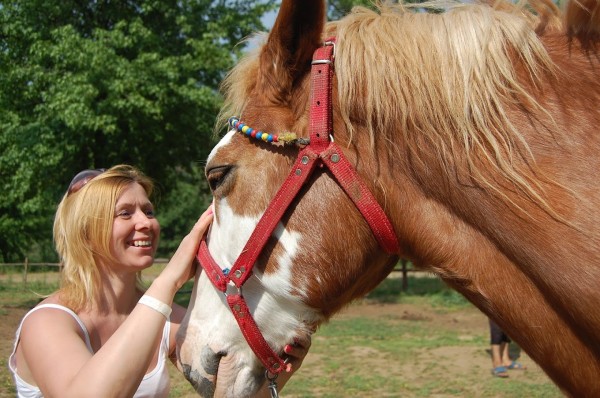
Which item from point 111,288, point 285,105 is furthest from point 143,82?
point 285,105

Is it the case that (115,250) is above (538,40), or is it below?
below

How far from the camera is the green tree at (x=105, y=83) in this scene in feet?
41.2

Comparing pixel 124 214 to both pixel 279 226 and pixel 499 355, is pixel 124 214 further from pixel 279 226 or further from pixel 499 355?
pixel 499 355

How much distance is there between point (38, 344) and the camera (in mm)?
2252

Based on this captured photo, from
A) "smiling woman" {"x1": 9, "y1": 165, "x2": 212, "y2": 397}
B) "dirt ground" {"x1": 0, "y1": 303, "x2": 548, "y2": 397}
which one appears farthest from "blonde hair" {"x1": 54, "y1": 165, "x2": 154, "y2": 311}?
"dirt ground" {"x1": 0, "y1": 303, "x2": 548, "y2": 397}

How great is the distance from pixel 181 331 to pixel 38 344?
0.57 m

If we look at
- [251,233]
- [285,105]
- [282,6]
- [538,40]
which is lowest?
[251,233]

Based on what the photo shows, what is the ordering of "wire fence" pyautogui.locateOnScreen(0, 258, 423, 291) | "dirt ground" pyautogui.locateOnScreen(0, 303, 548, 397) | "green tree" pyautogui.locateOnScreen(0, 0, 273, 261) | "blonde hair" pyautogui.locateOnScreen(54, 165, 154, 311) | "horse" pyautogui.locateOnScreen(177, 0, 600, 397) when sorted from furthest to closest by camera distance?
"wire fence" pyautogui.locateOnScreen(0, 258, 423, 291) → "green tree" pyautogui.locateOnScreen(0, 0, 273, 261) → "dirt ground" pyautogui.locateOnScreen(0, 303, 548, 397) → "blonde hair" pyautogui.locateOnScreen(54, 165, 154, 311) → "horse" pyautogui.locateOnScreen(177, 0, 600, 397)

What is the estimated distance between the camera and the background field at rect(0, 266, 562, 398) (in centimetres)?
743

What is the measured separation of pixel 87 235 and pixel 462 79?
179 cm

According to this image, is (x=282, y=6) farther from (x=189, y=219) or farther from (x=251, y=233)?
(x=189, y=219)

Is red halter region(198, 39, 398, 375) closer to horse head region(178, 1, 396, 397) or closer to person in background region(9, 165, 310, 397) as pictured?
horse head region(178, 1, 396, 397)

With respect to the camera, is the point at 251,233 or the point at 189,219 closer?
the point at 251,233

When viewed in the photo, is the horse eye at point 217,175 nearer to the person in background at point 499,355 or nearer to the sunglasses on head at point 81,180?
the sunglasses on head at point 81,180
